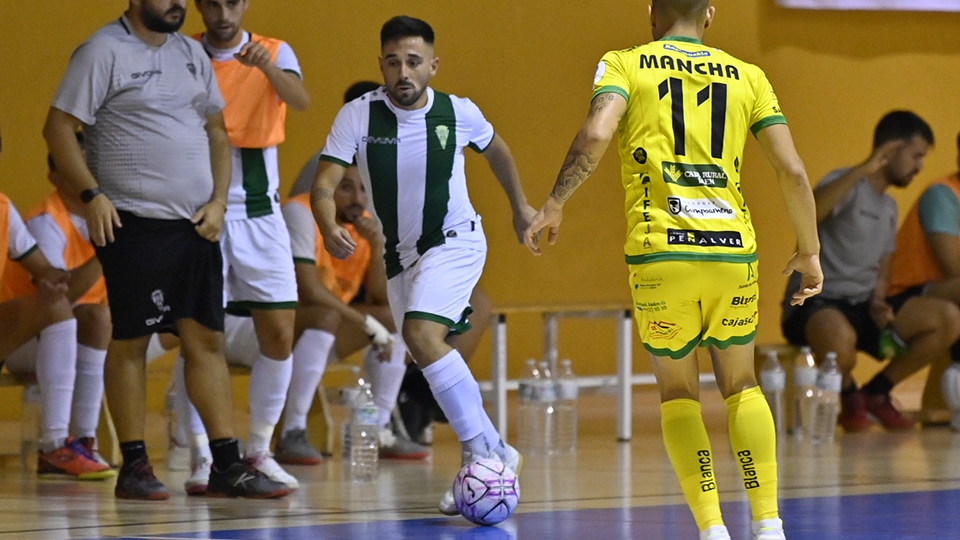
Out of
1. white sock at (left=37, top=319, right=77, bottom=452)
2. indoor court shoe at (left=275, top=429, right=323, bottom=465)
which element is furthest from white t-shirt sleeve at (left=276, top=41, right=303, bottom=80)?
indoor court shoe at (left=275, top=429, right=323, bottom=465)

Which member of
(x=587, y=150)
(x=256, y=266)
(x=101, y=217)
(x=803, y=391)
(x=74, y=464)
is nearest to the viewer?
(x=587, y=150)

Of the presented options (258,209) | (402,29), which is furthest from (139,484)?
(402,29)

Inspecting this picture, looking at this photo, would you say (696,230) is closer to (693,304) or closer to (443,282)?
(693,304)

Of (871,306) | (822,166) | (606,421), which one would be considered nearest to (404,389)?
(606,421)

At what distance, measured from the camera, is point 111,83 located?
4.95 m

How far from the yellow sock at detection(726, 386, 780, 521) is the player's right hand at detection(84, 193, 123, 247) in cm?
232

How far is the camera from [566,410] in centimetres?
754

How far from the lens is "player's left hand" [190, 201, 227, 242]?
4.98 m

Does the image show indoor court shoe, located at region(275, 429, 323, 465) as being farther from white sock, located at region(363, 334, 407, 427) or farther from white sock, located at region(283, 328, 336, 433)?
white sock, located at region(363, 334, 407, 427)

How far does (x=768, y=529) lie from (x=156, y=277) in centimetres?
239

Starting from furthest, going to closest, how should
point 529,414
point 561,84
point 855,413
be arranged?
point 561,84, point 855,413, point 529,414

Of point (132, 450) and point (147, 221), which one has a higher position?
point (147, 221)

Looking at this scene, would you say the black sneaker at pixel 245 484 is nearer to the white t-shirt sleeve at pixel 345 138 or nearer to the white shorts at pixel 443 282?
the white shorts at pixel 443 282

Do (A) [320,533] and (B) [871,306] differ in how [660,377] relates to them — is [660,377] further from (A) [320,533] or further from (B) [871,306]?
(B) [871,306]
